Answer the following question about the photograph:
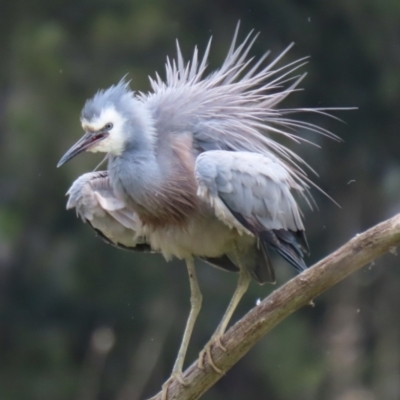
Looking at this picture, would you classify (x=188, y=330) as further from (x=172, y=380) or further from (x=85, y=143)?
(x=85, y=143)

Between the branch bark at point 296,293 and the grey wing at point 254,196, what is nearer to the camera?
the branch bark at point 296,293

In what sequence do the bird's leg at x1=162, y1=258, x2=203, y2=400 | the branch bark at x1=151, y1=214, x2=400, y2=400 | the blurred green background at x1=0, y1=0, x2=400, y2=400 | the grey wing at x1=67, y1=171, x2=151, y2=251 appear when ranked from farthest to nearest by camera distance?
the blurred green background at x1=0, y1=0, x2=400, y2=400, the grey wing at x1=67, y1=171, x2=151, y2=251, the bird's leg at x1=162, y1=258, x2=203, y2=400, the branch bark at x1=151, y1=214, x2=400, y2=400

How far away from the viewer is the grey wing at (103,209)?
436cm

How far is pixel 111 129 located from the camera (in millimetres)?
4082

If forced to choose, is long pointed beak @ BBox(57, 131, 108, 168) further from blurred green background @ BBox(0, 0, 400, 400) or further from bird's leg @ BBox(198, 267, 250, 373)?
blurred green background @ BBox(0, 0, 400, 400)

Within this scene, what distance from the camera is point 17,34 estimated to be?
880cm

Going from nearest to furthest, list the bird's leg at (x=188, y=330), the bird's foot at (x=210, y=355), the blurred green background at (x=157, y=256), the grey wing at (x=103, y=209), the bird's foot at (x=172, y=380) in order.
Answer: the bird's foot at (x=210, y=355), the bird's foot at (x=172, y=380), the bird's leg at (x=188, y=330), the grey wing at (x=103, y=209), the blurred green background at (x=157, y=256)

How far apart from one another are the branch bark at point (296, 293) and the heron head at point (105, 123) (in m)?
0.88

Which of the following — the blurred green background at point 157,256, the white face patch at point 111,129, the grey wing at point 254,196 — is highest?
the white face patch at point 111,129

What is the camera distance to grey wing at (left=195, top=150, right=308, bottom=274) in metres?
3.94

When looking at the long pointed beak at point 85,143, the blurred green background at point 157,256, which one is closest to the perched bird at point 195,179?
the long pointed beak at point 85,143

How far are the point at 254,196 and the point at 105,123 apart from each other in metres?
0.64

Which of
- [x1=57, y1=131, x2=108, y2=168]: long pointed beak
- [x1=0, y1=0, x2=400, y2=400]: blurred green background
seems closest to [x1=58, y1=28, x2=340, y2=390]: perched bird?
[x1=57, y1=131, x2=108, y2=168]: long pointed beak

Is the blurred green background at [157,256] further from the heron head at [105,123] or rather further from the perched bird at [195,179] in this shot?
the heron head at [105,123]
